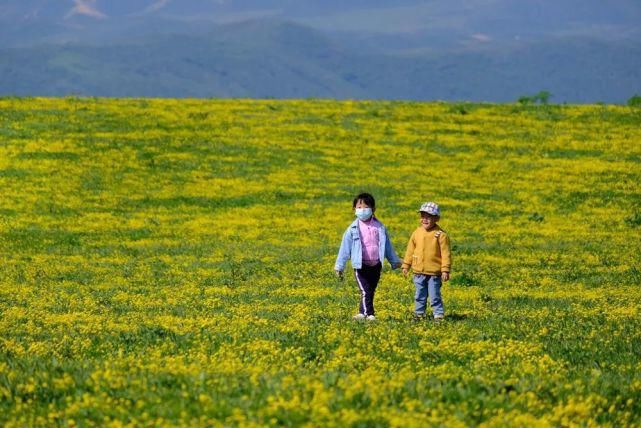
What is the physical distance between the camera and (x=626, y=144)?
52.2 m

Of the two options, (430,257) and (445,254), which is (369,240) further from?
(445,254)

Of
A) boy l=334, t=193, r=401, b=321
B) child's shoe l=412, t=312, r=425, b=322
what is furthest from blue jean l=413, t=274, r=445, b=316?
boy l=334, t=193, r=401, b=321

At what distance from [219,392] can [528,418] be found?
280cm

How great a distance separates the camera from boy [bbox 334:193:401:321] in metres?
17.0

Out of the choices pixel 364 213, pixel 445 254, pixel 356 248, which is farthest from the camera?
pixel 356 248

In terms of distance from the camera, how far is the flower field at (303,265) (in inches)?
379

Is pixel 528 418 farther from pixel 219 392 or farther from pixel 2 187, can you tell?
pixel 2 187

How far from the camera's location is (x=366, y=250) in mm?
17047

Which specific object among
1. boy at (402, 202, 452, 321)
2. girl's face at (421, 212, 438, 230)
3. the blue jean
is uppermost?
girl's face at (421, 212, 438, 230)

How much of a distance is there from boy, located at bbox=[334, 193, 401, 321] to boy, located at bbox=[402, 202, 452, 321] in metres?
0.39

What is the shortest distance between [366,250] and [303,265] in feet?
35.6

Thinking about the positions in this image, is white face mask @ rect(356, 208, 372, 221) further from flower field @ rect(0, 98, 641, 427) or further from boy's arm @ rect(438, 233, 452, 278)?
flower field @ rect(0, 98, 641, 427)

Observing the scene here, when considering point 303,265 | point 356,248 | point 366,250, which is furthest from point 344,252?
point 303,265

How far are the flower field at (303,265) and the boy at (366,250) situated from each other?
702 mm
